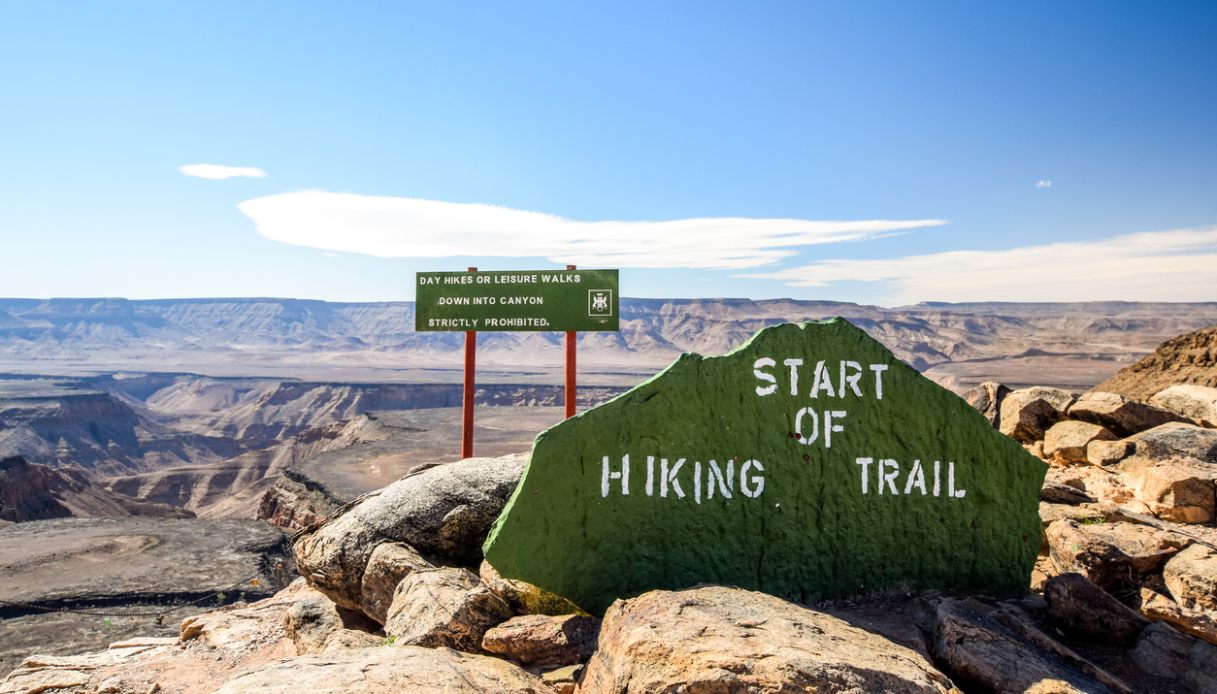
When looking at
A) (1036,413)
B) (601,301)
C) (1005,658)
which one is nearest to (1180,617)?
(1005,658)

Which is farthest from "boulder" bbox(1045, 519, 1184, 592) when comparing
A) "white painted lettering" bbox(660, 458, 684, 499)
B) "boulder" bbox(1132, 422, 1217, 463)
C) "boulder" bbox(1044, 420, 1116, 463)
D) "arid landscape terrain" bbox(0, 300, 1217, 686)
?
"arid landscape terrain" bbox(0, 300, 1217, 686)

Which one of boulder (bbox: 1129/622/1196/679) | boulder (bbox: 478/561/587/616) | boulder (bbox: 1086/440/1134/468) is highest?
boulder (bbox: 1086/440/1134/468)

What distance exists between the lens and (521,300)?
29.9ft

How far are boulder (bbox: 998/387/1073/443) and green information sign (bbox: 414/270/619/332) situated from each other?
529 centimetres

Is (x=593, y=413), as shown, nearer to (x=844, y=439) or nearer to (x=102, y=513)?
(x=844, y=439)

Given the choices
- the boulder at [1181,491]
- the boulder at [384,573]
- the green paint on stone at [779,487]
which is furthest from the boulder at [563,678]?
the boulder at [1181,491]

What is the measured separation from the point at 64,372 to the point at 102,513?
302 ft

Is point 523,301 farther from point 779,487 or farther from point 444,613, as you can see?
point 779,487

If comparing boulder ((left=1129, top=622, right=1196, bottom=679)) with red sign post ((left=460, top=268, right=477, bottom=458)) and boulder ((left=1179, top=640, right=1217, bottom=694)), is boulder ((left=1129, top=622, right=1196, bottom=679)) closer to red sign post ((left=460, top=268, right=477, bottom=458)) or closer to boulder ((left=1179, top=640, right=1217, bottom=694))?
boulder ((left=1179, top=640, right=1217, bottom=694))

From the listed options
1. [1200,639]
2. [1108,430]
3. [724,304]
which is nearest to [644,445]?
[1200,639]

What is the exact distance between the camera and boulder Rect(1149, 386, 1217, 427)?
358 inches

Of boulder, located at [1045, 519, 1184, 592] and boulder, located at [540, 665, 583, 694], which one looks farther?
boulder, located at [1045, 519, 1184, 592]

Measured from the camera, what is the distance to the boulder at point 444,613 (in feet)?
15.8

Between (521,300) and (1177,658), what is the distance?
271 inches
